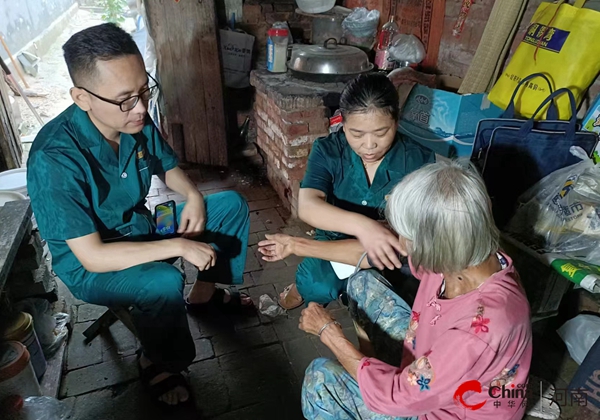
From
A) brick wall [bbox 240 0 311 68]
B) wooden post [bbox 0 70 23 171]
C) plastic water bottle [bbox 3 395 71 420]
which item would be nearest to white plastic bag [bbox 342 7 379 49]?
brick wall [bbox 240 0 311 68]

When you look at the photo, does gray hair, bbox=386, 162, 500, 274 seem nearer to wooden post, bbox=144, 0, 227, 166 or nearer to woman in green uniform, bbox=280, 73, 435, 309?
woman in green uniform, bbox=280, 73, 435, 309

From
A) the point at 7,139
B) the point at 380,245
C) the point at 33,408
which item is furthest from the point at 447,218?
the point at 7,139

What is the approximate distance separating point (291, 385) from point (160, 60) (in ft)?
10.7

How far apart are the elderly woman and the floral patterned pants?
0.16 meters

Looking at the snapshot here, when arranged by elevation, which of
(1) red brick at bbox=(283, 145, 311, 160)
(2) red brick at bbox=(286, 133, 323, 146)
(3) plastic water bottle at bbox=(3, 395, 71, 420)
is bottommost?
(3) plastic water bottle at bbox=(3, 395, 71, 420)

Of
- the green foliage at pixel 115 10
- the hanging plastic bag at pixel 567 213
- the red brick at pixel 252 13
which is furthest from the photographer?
the green foliage at pixel 115 10

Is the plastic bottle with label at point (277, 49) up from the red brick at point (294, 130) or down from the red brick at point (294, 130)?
up

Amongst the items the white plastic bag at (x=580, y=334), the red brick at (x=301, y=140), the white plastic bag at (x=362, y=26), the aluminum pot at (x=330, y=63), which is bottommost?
the white plastic bag at (x=580, y=334)

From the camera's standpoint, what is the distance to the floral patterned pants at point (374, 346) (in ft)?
4.37

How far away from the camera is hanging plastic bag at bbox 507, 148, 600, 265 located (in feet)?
5.87

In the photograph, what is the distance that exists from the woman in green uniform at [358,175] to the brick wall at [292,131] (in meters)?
1.15
